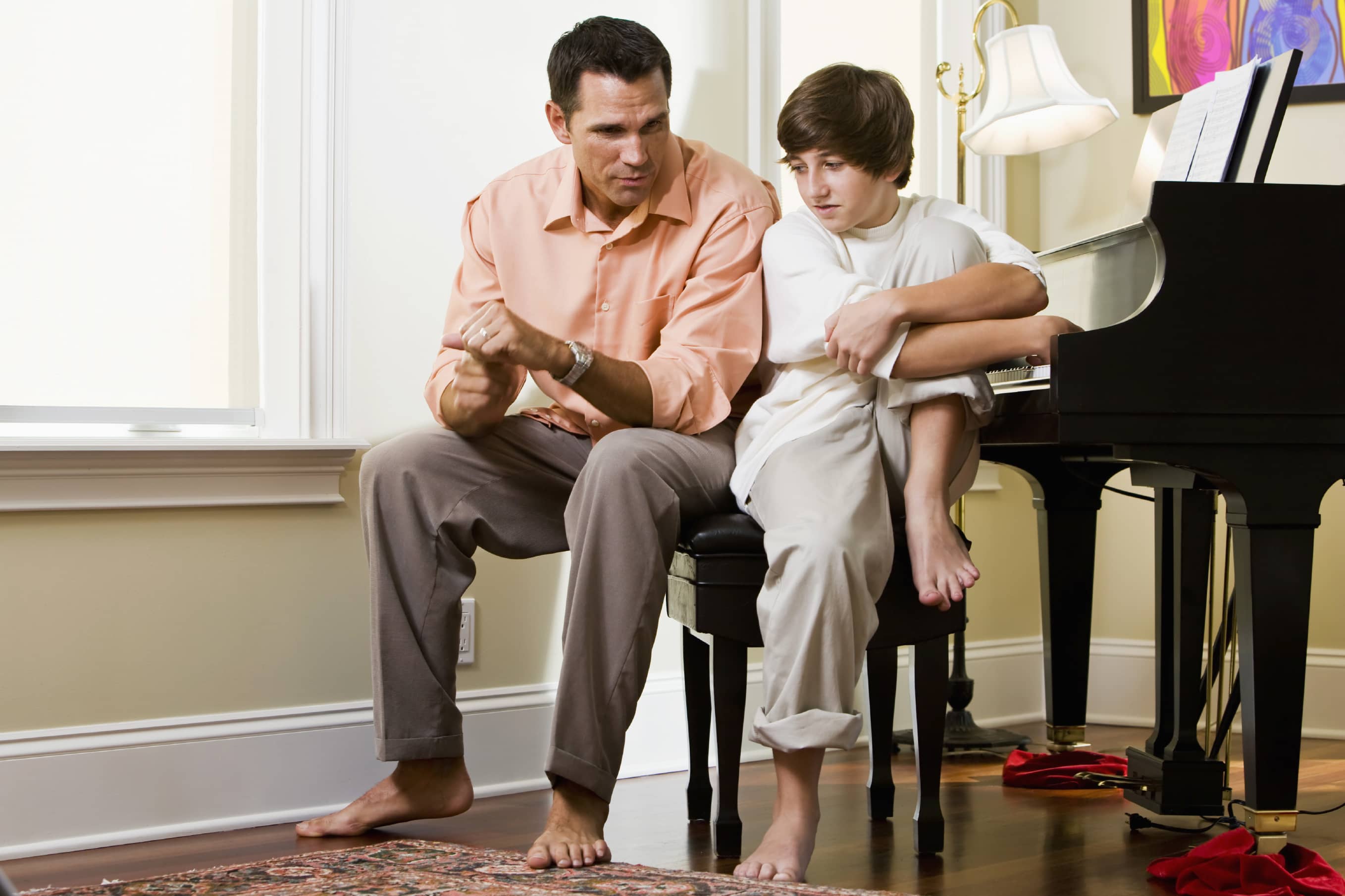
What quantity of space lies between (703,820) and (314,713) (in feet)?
2.35

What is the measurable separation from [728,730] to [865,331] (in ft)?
2.09

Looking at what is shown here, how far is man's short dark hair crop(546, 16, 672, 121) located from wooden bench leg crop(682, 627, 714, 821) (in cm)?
91

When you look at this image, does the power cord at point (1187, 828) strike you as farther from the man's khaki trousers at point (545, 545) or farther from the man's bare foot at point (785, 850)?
the man's khaki trousers at point (545, 545)

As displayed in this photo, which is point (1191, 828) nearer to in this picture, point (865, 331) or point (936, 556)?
point (936, 556)

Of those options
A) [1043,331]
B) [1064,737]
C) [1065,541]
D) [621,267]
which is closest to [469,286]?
[621,267]

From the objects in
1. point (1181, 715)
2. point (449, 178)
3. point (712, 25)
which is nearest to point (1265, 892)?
point (1181, 715)

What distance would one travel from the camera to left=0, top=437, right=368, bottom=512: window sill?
2014 millimetres

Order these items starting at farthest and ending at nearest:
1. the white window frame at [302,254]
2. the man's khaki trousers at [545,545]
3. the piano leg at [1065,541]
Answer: the piano leg at [1065,541]
the white window frame at [302,254]
the man's khaki trousers at [545,545]

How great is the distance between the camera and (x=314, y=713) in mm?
2260

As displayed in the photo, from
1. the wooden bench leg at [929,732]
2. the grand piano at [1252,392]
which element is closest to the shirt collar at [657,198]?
the grand piano at [1252,392]

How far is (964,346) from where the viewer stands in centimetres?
178

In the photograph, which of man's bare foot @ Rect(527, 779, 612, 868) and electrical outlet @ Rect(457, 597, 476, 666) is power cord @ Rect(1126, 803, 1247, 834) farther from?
electrical outlet @ Rect(457, 597, 476, 666)

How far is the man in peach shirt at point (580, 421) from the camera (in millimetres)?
1709

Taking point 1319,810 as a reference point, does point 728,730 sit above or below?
above
